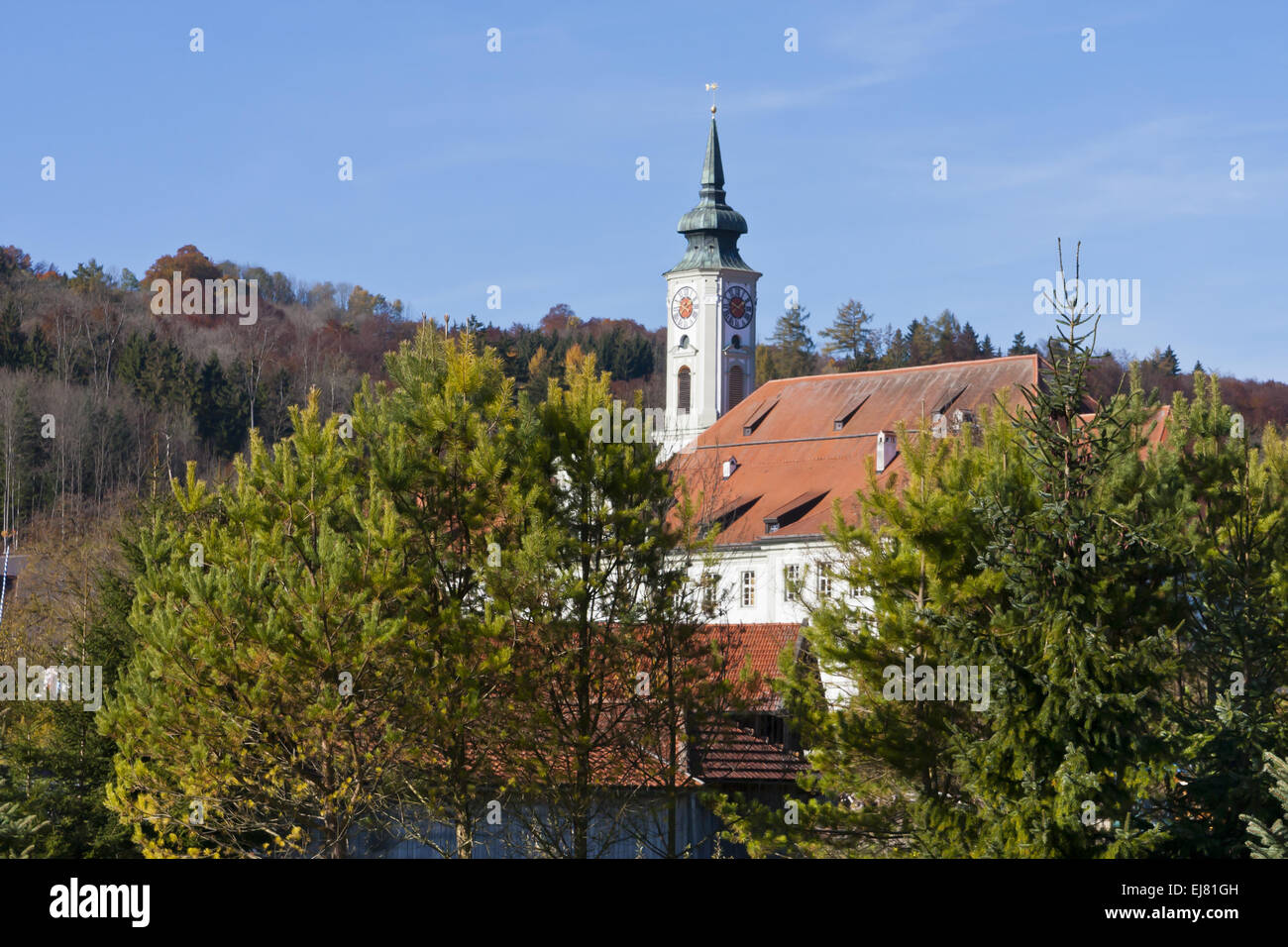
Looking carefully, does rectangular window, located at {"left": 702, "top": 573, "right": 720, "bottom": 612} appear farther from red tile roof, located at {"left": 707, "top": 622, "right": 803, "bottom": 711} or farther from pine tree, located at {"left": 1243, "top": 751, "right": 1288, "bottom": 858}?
pine tree, located at {"left": 1243, "top": 751, "right": 1288, "bottom": 858}

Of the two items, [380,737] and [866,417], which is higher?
[866,417]

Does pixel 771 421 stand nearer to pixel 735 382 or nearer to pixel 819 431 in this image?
pixel 819 431

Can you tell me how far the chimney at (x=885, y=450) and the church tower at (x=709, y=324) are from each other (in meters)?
17.7

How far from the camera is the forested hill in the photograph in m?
77.6

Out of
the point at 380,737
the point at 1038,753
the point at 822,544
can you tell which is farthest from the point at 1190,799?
the point at 822,544

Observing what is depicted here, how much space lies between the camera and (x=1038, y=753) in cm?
1703

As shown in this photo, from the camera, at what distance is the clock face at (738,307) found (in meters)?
73.1

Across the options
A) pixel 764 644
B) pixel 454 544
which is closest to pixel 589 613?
pixel 454 544

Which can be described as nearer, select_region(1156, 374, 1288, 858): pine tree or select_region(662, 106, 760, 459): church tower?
select_region(1156, 374, 1288, 858): pine tree

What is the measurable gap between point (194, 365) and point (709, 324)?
3171cm

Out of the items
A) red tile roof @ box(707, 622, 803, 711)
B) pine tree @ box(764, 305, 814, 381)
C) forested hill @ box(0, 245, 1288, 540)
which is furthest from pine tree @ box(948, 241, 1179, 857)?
pine tree @ box(764, 305, 814, 381)

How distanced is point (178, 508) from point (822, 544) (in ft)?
86.3

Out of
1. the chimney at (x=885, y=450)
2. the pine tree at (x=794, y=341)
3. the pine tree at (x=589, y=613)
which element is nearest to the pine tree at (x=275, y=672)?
the pine tree at (x=589, y=613)
